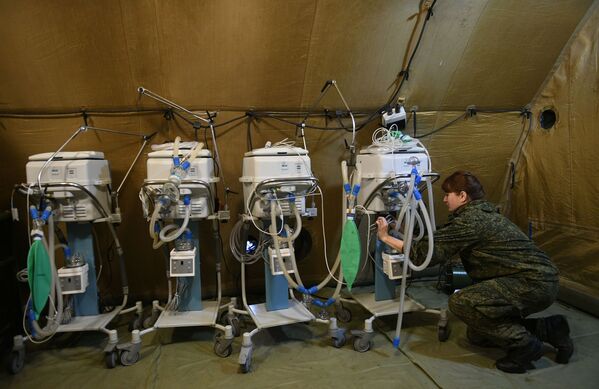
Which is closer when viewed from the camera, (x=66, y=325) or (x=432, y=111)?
(x=66, y=325)

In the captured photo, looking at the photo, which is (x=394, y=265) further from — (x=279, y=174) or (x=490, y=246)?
(x=279, y=174)

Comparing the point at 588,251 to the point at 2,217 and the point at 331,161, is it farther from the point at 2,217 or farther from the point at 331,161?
the point at 2,217

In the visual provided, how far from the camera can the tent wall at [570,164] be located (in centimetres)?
251

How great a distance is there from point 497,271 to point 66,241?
2.55 m

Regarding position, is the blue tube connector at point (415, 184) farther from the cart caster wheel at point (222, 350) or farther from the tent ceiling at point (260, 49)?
the cart caster wheel at point (222, 350)

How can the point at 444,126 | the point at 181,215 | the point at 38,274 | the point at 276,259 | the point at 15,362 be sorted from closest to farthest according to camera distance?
the point at 38,274 → the point at 15,362 → the point at 181,215 → the point at 276,259 → the point at 444,126

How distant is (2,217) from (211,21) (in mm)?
1716

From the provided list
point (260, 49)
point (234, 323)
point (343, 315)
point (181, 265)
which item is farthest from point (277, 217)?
point (260, 49)

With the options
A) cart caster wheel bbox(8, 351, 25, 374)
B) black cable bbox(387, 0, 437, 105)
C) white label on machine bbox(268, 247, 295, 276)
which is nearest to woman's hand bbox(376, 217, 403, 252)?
white label on machine bbox(268, 247, 295, 276)

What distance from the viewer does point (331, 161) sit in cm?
283

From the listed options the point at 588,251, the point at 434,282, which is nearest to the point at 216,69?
the point at 434,282

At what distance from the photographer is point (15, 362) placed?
6.31 feet

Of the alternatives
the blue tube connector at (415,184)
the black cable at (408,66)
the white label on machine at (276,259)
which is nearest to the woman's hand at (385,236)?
the blue tube connector at (415,184)

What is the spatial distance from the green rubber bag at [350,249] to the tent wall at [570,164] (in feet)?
6.09
